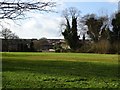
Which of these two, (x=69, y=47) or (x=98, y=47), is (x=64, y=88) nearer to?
(x=98, y=47)

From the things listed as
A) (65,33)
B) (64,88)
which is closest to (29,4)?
(64,88)

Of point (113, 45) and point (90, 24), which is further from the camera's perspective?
point (90, 24)

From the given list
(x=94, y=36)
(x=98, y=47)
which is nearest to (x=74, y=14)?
(x=94, y=36)

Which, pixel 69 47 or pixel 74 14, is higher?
pixel 74 14

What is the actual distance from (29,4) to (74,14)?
300ft

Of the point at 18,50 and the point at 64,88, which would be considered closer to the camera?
the point at 64,88

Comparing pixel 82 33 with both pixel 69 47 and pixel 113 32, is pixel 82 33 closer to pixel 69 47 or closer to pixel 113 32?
pixel 69 47

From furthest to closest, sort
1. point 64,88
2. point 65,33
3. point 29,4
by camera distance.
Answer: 1. point 65,33
2. point 64,88
3. point 29,4

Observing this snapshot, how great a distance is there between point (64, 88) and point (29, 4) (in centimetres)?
596

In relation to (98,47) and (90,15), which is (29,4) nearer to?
(98,47)

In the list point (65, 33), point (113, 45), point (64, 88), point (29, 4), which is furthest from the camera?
point (65, 33)

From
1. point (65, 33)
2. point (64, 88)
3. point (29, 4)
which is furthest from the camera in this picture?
point (65, 33)

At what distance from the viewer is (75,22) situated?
316 ft

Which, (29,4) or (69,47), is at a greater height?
(29,4)
